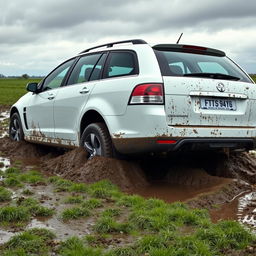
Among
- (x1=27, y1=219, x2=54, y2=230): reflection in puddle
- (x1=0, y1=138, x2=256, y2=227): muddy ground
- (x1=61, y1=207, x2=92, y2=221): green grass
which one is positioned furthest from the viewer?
(x1=0, y1=138, x2=256, y2=227): muddy ground

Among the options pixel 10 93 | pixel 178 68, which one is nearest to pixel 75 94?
pixel 178 68

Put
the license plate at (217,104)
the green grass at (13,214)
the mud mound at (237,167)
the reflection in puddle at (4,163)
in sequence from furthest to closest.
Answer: the reflection in puddle at (4,163) → the mud mound at (237,167) → the license plate at (217,104) → the green grass at (13,214)

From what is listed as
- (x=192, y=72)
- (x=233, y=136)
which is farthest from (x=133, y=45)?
(x=233, y=136)

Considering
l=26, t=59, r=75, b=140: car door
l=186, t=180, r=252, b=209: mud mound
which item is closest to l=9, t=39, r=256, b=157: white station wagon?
l=186, t=180, r=252, b=209: mud mound

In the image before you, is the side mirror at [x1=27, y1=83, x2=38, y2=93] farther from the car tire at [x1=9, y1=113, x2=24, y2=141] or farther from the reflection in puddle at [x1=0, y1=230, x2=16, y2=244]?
the reflection in puddle at [x1=0, y1=230, x2=16, y2=244]

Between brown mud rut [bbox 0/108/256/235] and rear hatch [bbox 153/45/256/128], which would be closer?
brown mud rut [bbox 0/108/256/235]

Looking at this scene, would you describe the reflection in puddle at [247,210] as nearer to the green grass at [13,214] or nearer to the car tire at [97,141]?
the car tire at [97,141]

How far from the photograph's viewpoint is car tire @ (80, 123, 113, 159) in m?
5.83

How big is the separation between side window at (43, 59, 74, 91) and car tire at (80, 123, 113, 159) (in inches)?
61.4

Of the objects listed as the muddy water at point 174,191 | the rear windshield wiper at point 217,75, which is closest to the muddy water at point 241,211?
the muddy water at point 174,191

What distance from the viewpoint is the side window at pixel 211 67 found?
5703 mm

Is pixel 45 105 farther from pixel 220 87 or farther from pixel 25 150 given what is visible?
pixel 220 87

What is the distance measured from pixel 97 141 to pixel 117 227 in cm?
229

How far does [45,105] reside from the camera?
764cm
